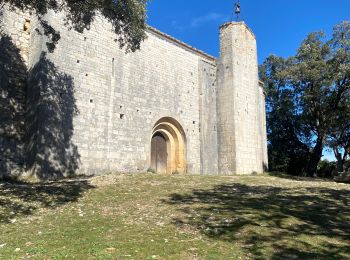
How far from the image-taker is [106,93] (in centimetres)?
1867

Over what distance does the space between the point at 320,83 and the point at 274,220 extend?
848 inches

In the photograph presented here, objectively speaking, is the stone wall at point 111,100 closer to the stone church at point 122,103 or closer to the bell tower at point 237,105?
the stone church at point 122,103

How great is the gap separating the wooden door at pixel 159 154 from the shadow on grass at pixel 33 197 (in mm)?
8605

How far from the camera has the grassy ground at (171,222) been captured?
6453 millimetres

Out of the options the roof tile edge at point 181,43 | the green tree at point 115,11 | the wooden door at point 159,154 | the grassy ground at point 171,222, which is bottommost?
the grassy ground at point 171,222

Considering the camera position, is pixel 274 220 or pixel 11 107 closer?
pixel 274 220

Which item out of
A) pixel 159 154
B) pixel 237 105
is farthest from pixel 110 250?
pixel 237 105

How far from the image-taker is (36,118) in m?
16.0

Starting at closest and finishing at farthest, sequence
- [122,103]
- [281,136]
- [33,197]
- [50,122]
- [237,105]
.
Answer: [33,197]
[50,122]
[122,103]
[237,105]
[281,136]

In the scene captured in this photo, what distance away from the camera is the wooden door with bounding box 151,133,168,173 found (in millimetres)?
21672

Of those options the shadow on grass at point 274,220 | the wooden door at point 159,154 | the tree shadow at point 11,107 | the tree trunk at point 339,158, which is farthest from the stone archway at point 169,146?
the tree trunk at point 339,158

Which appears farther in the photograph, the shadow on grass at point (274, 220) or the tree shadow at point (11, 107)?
the tree shadow at point (11, 107)

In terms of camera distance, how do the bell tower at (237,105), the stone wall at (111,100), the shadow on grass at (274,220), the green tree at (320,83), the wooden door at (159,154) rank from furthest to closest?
the green tree at (320,83), the bell tower at (237,105), the wooden door at (159,154), the stone wall at (111,100), the shadow on grass at (274,220)

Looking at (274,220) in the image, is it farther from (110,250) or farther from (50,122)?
(50,122)
